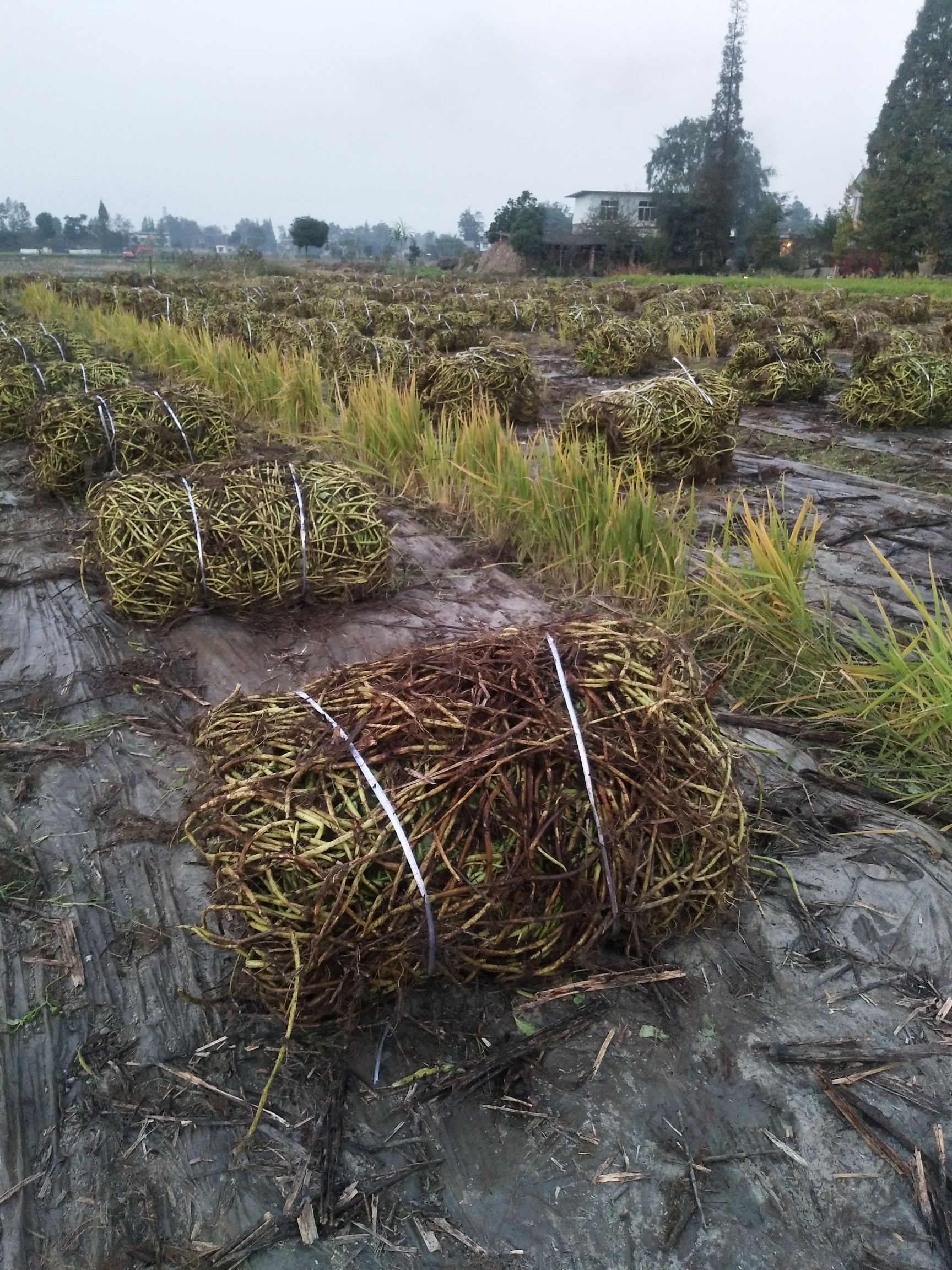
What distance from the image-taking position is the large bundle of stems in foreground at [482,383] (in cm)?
745

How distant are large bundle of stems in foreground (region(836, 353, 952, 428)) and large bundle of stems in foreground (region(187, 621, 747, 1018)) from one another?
6.85m

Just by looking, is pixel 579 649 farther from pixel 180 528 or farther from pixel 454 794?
pixel 180 528

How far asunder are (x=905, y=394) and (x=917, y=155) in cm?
4057

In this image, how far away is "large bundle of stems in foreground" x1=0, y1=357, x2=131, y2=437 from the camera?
7.42 m

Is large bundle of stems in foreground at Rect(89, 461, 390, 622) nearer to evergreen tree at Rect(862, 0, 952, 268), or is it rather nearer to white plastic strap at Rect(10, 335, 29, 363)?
white plastic strap at Rect(10, 335, 29, 363)

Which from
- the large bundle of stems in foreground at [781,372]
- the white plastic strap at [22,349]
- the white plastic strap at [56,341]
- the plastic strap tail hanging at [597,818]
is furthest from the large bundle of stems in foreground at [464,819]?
the white plastic strap at [56,341]

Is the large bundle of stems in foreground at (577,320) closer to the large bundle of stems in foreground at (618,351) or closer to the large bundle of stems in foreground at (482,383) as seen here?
the large bundle of stems in foreground at (618,351)

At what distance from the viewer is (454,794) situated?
71.7 inches

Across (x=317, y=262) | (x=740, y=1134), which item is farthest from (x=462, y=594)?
(x=317, y=262)

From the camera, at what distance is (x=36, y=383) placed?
8062mm

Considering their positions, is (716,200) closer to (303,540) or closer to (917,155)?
(917,155)

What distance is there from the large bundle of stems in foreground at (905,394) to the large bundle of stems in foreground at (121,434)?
585 centimetres

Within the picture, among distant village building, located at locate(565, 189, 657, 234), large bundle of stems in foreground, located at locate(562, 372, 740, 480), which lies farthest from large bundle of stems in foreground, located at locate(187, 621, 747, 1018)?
distant village building, located at locate(565, 189, 657, 234)

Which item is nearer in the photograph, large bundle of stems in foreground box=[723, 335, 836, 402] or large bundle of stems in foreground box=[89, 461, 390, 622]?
large bundle of stems in foreground box=[89, 461, 390, 622]
